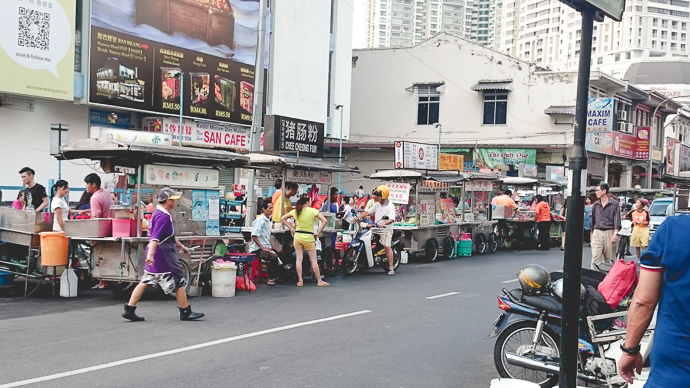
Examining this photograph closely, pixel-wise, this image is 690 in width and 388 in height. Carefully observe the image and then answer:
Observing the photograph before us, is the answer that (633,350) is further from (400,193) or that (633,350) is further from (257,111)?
(400,193)

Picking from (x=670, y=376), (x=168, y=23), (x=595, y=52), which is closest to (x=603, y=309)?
(x=670, y=376)

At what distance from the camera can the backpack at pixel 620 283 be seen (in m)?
6.48

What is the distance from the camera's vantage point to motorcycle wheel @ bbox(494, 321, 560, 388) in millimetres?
6852

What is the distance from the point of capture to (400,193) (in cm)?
1978

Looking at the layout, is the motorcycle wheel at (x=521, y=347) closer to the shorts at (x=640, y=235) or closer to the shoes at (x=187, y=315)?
the shoes at (x=187, y=315)

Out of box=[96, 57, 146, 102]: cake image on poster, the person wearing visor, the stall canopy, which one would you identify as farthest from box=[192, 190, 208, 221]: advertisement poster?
box=[96, 57, 146, 102]: cake image on poster

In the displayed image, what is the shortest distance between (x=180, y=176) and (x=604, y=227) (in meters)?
8.05

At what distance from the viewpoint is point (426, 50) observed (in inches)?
1618

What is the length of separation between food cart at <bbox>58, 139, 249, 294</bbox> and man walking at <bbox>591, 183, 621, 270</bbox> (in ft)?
22.6

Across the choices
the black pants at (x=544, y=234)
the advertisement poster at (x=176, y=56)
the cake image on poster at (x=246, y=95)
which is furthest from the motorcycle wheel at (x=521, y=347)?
the cake image on poster at (x=246, y=95)

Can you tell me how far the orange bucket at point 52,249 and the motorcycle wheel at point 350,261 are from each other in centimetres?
622

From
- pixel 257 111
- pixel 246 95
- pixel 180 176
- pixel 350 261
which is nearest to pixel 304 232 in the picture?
pixel 350 261

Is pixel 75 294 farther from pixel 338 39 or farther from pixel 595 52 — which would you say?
pixel 595 52

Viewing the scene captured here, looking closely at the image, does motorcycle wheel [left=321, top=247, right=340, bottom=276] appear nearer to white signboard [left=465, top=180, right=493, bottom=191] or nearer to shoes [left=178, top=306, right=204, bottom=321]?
shoes [left=178, top=306, right=204, bottom=321]
